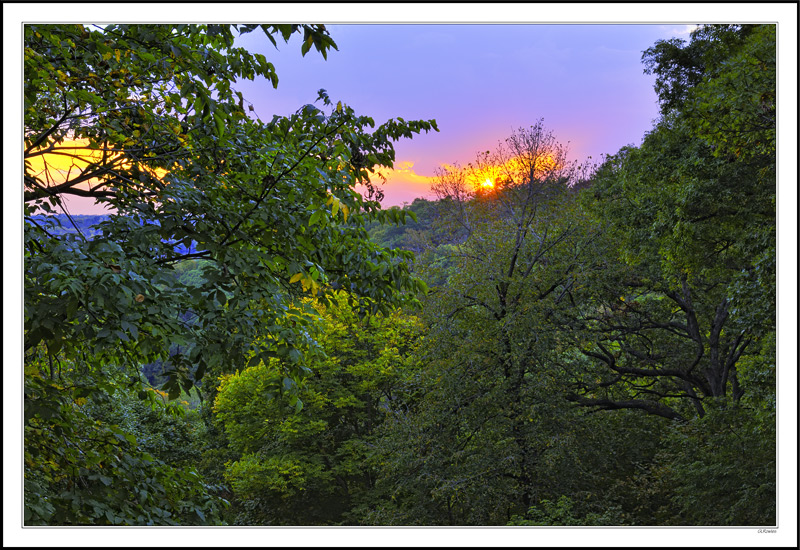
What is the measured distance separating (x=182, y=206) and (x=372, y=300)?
5.60 ft

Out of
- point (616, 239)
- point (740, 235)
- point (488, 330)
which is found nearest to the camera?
point (740, 235)

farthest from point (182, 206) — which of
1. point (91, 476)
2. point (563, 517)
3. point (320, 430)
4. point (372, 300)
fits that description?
point (320, 430)

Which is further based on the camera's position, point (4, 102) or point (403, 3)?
point (403, 3)

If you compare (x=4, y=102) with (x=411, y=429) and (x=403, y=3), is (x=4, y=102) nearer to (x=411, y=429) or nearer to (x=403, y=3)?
(x=403, y=3)

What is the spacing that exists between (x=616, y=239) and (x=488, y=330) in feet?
10.9

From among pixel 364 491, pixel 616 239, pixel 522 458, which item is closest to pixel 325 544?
pixel 522 458

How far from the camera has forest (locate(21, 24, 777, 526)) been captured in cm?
334

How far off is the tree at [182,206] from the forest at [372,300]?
0.09 feet

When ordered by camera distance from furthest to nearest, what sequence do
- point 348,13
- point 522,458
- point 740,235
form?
point 522,458 → point 740,235 → point 348,13

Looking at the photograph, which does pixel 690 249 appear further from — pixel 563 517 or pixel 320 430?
pixel 320 430

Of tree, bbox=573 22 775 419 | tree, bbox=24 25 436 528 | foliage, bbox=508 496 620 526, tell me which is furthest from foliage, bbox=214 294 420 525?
tree, bbox=24 25 436 528

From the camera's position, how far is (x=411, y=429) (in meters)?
10.8

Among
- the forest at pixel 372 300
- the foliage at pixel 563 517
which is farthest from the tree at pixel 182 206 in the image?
the foliage at pixel 563 517

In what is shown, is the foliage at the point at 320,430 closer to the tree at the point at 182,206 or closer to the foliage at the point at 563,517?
the foliage at the point at 563,517
